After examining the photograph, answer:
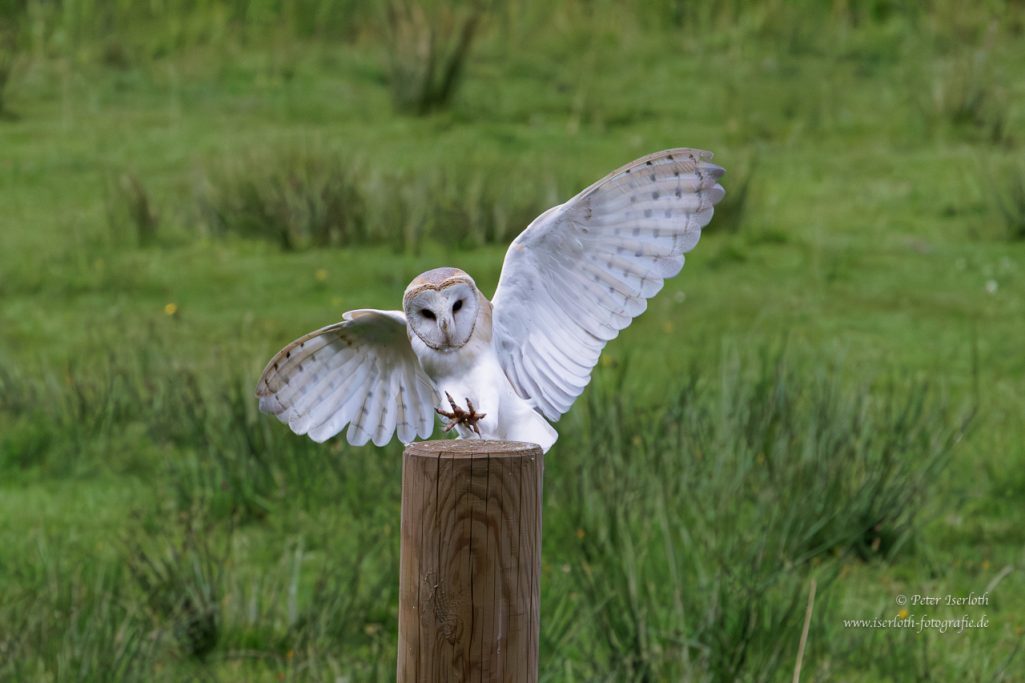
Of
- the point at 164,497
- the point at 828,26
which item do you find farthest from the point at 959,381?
the point at 828,26

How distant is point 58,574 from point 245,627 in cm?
58

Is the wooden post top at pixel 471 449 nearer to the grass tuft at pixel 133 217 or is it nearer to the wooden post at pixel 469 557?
the wooden post at pixel 469 557

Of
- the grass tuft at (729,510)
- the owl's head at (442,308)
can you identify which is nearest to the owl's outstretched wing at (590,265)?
the owl's head at (442,308)

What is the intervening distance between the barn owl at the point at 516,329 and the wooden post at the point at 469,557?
178mm

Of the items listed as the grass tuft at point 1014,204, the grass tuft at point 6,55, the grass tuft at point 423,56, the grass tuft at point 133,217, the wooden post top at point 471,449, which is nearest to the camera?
the wooden post top at point 471,449

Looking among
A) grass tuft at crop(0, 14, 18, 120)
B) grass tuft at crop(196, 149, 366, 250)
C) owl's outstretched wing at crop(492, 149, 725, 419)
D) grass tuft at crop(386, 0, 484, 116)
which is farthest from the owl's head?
grass tuft at crop(0, 14, 18, 120)

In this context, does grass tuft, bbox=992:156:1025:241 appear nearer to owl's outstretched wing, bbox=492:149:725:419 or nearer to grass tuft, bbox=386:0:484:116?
grass tuft, bbox=386:0:484:116

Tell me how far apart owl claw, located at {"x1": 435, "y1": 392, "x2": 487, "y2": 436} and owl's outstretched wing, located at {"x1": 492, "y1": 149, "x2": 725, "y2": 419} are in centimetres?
18

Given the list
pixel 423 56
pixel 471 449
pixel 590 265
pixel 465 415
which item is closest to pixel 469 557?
pixel 471 449

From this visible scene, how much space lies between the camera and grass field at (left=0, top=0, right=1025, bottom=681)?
4.14m

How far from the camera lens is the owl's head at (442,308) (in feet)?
7.88

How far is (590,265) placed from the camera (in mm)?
2650

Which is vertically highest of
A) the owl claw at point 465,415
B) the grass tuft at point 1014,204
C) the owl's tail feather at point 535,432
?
the grass tuft at point 1014,204

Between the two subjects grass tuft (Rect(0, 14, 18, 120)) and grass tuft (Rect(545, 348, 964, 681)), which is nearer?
grass tuft (Rect(545, 348, 964, 681))
